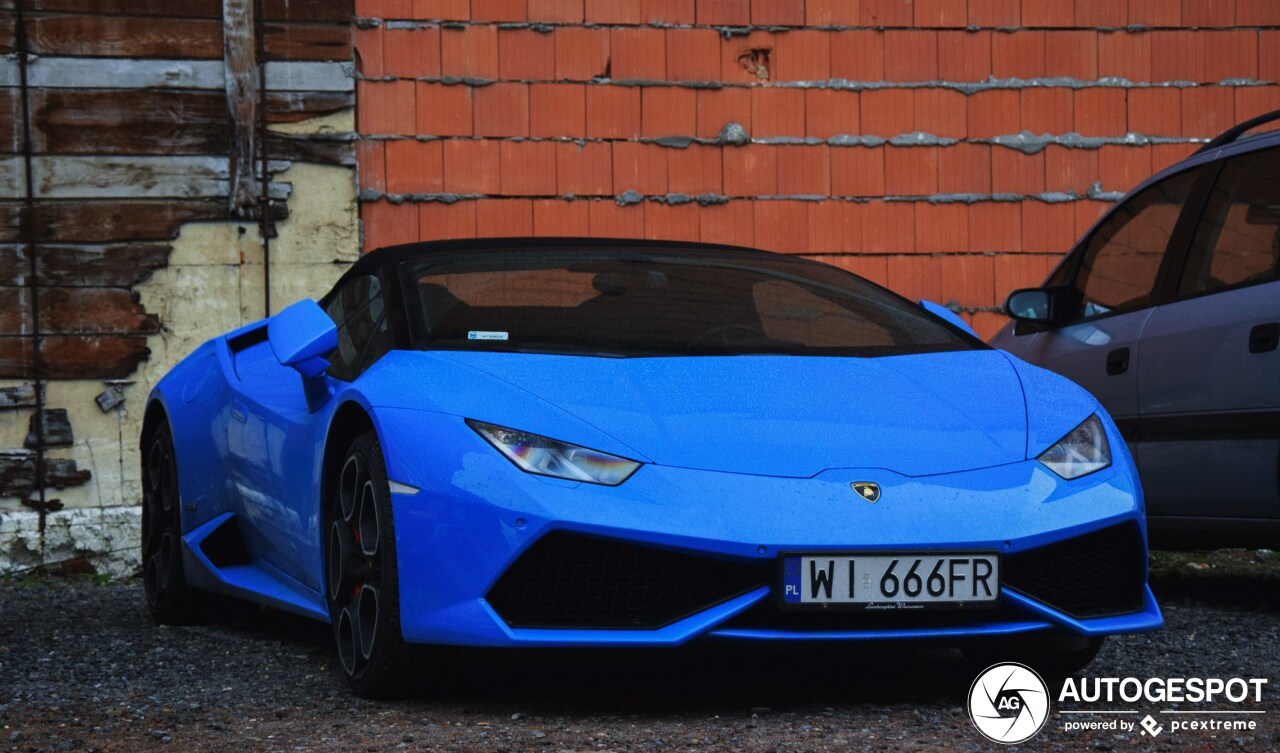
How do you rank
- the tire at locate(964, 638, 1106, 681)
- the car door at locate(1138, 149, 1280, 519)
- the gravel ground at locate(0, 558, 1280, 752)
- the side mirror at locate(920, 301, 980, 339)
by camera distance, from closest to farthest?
the gravel ground at locate(0, 558, 1280, 752) < the tire at locate(964, 638, 1106, 681) < the side mirror at locate(920, 301, 980, 339) < the car door at locate(1138, 149, 1280, 519)

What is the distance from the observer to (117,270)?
780 centimetres

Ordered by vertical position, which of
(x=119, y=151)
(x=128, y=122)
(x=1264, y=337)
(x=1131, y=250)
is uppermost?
(x=128, y=122)

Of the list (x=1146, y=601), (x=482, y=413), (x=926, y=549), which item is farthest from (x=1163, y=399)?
(x=482, y=413)

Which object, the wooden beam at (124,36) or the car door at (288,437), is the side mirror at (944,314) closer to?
the car door at (288,437)

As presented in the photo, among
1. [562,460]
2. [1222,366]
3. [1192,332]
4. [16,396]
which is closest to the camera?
[562,460]

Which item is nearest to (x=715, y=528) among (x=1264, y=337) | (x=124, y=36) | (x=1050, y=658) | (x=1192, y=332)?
(x=1050, y=658)

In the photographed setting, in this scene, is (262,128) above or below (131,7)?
below

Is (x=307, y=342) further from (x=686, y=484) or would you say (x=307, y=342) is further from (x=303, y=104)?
(x=303, y=104)

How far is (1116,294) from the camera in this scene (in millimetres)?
6262

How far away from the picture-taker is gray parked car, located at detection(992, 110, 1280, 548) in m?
5.40

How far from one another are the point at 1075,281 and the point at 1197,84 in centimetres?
240

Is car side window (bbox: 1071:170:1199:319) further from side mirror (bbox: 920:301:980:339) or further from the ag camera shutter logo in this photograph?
the ag camera shutter logo

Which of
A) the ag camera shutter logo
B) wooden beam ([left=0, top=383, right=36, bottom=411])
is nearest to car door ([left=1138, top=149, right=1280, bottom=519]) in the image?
the ag camera shutter logo

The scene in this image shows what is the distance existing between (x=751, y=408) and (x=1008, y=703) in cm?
83
